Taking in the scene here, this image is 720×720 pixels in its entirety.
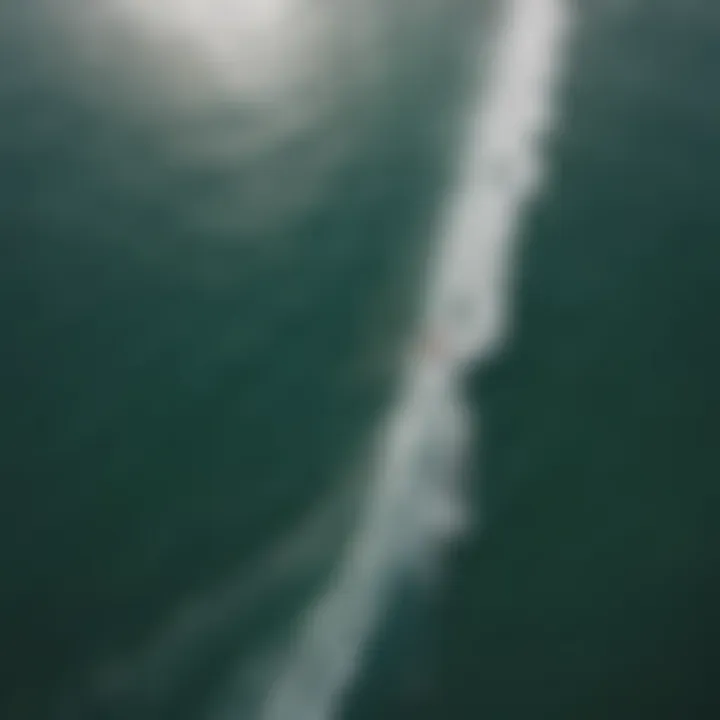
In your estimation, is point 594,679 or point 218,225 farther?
point 218,225

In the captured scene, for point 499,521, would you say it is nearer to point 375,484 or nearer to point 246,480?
point 375,484

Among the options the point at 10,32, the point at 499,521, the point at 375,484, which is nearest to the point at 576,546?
the point at 499,521

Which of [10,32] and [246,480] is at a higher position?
[10,32]

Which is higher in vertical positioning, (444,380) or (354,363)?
(354,363)
